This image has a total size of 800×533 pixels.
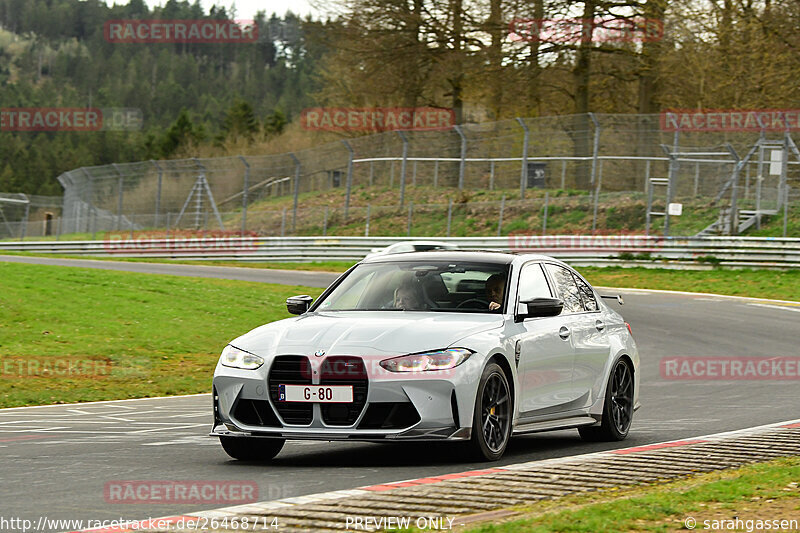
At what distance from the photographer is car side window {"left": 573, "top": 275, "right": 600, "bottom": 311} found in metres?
10.7

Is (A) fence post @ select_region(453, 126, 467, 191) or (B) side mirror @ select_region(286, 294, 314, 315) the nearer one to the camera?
(B) side mirror @ select_region(286, 294, 314, 315)

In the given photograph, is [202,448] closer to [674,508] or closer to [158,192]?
[674,508]

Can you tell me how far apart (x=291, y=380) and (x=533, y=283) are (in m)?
2.47

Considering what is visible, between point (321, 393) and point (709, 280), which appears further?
point (709, 280)

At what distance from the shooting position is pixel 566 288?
1047cm

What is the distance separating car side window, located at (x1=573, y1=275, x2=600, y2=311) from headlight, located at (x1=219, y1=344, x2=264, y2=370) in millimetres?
3303

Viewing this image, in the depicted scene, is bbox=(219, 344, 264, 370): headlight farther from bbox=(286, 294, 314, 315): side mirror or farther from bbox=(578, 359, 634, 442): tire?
bbox=(578, 359, 634, 442): tire

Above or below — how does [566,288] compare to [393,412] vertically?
above

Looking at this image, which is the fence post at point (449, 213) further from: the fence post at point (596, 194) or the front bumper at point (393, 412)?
the front bumper at point (393, 412)

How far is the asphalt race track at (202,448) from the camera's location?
281 inches

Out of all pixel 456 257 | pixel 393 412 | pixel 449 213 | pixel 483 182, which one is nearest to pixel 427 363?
pixel 393 412

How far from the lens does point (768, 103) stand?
127 ft

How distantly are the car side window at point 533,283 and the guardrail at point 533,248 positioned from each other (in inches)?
961

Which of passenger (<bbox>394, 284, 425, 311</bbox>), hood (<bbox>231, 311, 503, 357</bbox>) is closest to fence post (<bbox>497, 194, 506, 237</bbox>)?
passenger (<bbox>394, 284, 425, 311</bbox>)
